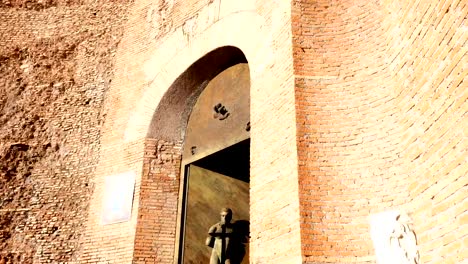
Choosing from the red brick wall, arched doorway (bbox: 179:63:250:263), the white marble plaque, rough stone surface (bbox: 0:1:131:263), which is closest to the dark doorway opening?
arched doorway (bbox: 179:63:250:263)

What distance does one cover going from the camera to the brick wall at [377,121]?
3105 millimetres

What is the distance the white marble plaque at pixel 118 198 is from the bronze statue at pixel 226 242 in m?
1.34

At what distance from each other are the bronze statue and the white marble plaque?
134cm

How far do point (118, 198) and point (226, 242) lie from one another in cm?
183

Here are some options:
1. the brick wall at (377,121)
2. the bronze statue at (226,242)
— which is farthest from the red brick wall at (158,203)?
the brick wall at (377,121)

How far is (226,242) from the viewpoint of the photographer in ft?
18.5

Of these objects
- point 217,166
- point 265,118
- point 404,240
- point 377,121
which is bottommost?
point 404,240

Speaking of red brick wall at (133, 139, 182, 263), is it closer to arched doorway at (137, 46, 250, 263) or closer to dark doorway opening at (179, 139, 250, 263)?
arched doorway at (137, 46, 250, 263)

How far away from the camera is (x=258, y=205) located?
4.45 m

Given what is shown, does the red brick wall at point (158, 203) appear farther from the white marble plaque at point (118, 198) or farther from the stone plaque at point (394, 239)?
the stone plaque at point (394, 239)

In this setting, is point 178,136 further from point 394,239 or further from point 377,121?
point 394,239

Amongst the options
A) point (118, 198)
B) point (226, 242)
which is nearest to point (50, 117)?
point (118, 198)

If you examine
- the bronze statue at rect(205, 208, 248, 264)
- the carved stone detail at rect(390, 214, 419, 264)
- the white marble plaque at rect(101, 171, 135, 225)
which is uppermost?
the white marble plaque at rect(101, 171, 135, 225)

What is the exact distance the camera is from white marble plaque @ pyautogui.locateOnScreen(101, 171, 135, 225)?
6.29 meters
